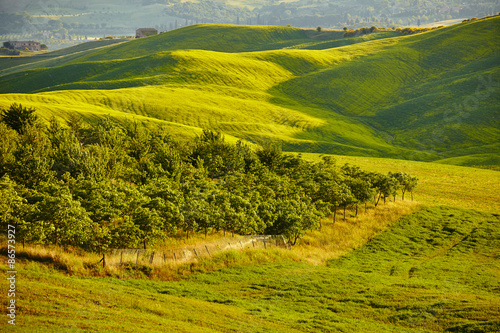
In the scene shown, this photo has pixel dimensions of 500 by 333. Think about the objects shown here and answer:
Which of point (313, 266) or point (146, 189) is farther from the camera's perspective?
point (146, 189)

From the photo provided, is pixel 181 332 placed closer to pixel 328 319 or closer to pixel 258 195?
pixel 328 319

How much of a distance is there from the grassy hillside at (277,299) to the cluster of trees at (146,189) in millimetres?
5232

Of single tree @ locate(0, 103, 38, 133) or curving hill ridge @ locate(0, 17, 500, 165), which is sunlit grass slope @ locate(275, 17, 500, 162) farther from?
single tree @ locate(0, 103, 38, 133)

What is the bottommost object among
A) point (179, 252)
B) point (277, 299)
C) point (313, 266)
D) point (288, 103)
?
point (313, 266)

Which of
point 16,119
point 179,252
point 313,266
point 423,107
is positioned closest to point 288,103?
point 423,107

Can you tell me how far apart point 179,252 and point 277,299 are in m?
11.0

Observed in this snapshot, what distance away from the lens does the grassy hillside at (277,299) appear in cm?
2084

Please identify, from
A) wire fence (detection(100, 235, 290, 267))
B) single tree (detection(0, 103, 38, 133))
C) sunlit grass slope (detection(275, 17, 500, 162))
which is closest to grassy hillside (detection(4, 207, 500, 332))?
wire fence (detection(100, 235, 290, 267))

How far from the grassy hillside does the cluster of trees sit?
5232mm

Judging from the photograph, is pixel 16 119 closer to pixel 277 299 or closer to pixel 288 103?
pixel 277 299

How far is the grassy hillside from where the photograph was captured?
20844mm

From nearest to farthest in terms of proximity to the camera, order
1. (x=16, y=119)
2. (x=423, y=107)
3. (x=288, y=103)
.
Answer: (x=16, y=119), (x=288, y=103), (x=423, y=107)

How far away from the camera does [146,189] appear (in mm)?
44125

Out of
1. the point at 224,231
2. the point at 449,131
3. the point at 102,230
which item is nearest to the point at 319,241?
the point at 224,231
